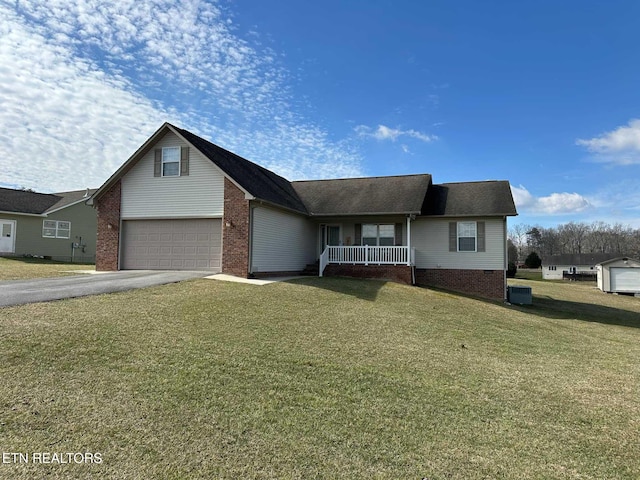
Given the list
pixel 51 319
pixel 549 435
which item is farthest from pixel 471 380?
pixel 51 319

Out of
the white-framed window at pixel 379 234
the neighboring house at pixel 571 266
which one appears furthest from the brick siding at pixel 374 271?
the neighboring house at pixel 571 266

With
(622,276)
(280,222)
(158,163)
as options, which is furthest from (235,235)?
(622,276)

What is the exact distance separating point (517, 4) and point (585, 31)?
352cm

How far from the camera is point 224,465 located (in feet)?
12.3

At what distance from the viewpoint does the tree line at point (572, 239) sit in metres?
83.3

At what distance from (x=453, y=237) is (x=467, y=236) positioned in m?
0.64

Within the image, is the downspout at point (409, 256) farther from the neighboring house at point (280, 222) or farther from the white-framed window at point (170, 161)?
the white-framed window at point (170, 161)

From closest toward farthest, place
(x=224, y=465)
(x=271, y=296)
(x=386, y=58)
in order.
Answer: (x=224, y=465) → (x=271, y=296) → (x=386, y=58)

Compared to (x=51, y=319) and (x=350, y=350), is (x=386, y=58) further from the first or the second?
(x=51, y=319)

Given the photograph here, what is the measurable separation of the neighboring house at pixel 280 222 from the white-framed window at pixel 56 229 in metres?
15.2

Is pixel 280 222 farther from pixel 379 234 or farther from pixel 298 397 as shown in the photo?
pixel 298 397

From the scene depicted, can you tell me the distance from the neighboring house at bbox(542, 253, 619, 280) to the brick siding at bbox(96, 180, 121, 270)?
53.0 m

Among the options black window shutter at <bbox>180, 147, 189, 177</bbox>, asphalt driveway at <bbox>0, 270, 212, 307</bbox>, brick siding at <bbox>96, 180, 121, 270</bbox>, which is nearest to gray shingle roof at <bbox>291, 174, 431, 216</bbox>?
black window shutter at <bbox>180, 147, 189, 177</bbox>

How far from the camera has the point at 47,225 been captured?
29.6 m
